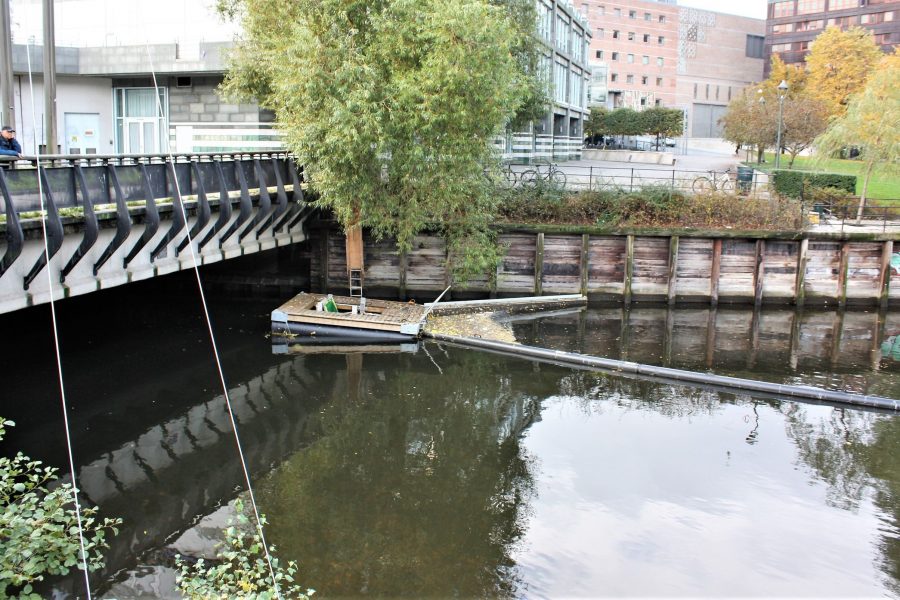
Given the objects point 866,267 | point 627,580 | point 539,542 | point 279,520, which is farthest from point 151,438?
point 866,267

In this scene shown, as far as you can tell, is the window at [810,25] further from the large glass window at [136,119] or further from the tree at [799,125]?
the large glass window at [136,119]

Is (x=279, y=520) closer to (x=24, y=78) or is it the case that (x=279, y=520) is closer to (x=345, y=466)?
(x=345, y=466)

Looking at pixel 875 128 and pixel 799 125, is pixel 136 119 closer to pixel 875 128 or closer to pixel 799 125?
pixel 875 128

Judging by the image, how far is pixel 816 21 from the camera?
98.8m

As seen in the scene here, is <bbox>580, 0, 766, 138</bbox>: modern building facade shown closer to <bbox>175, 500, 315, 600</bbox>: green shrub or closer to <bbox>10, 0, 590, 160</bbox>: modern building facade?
<bbox>10, 0, 590, 160</bbox>: modern building facade

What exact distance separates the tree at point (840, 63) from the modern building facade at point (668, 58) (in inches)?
1008

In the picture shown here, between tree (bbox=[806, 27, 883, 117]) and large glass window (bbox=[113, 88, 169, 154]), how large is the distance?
48.4 metres

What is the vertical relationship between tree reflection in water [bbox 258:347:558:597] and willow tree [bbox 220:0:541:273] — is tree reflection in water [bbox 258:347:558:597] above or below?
below

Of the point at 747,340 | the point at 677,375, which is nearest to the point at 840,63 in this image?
the point at 747,340

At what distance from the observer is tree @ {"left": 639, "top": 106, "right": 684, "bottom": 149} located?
228 ft

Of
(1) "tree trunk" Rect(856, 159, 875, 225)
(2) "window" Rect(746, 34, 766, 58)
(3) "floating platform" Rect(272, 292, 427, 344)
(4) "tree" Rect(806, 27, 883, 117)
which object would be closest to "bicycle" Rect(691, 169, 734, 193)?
(1) "tree trunk" Rect(856, 159, 875, 225)

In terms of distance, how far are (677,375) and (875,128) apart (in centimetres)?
1771

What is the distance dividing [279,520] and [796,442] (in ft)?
29.4

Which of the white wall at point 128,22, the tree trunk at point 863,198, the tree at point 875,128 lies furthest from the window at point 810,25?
the white wall at point 128,22
